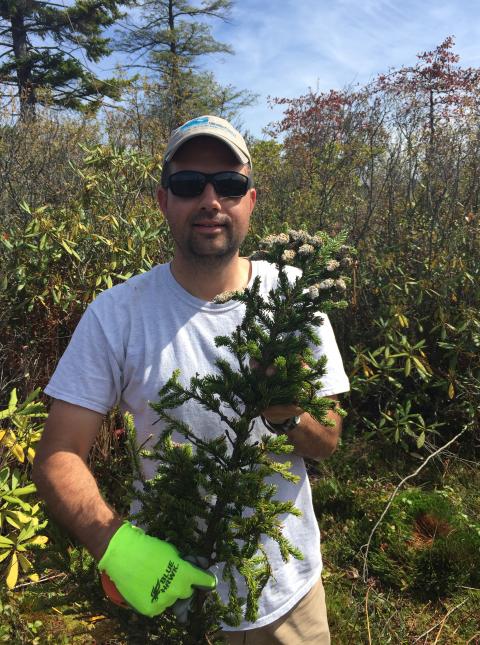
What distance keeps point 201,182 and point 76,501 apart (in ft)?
3.86

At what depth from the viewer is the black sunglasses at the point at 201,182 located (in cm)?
178

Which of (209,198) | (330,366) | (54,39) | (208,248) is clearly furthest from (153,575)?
(54,39)

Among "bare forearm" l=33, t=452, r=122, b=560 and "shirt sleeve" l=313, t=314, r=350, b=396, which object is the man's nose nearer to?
"shirt sleeve" l=313, t=314, r=350, b=396

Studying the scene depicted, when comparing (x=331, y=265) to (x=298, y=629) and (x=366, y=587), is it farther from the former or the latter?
(x=366, y=587)

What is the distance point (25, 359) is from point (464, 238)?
155 inches

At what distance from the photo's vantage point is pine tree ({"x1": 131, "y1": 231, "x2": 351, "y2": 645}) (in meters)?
1.08

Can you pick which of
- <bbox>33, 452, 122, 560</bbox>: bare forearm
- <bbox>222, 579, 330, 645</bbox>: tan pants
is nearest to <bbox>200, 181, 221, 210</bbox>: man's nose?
<bbox>33, 452, 122, 560</bbox>: bare forearm

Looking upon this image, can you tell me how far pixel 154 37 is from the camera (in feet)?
63.2

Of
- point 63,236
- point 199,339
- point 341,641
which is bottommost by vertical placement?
point 341,641

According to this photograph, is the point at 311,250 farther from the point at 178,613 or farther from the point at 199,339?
the point at 178,613

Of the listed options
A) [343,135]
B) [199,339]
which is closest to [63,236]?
[199,339]

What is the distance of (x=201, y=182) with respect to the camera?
1794mm

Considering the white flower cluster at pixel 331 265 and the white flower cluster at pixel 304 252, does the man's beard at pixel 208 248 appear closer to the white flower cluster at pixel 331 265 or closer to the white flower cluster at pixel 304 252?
the white flower cluster at pixel 304 252

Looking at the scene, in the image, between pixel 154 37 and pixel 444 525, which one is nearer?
pixel 444 525
